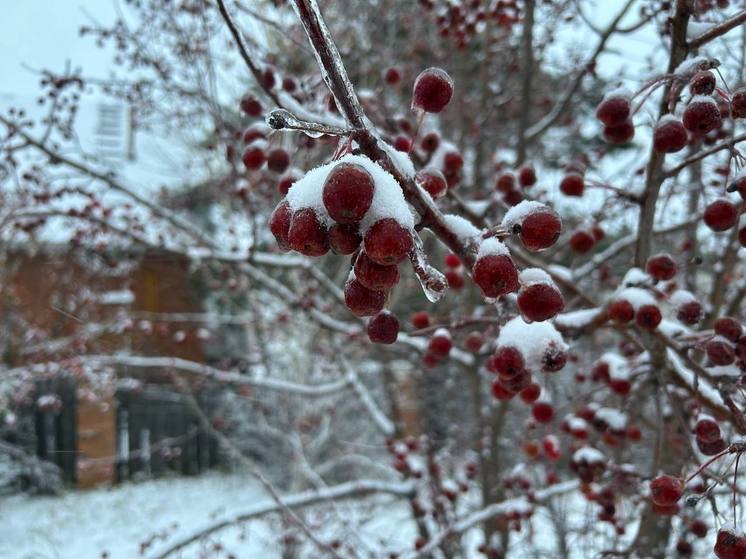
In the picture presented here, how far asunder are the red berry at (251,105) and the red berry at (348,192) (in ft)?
3.56

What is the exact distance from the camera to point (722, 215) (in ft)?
4.15

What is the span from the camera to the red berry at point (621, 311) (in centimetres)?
132

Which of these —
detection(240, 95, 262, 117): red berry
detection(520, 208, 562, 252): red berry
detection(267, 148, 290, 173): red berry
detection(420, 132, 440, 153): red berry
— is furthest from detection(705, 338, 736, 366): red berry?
detection(240, 95, 262, 117): red berry

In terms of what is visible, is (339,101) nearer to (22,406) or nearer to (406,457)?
(406,457)

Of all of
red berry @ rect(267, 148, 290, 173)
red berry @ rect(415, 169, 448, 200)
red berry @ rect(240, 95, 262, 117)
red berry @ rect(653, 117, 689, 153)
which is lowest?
red berry @ rect(415, 169, 448, 200)

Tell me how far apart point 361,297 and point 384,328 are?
264 mm

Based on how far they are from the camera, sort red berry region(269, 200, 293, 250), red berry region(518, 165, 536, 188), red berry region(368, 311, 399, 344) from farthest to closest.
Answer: red berry region(518, 165, 536, 188) → red berry region(368, 311, 399, 344) → red berry region(269, 200, 293, 250)

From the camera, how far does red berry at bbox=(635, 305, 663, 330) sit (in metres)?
1.29

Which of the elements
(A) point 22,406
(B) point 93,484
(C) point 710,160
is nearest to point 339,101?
(C) point 710,160

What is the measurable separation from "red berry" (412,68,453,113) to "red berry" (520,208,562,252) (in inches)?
11.3

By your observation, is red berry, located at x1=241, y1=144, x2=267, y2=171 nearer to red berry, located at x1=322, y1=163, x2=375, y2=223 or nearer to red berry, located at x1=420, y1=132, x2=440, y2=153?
red berry, located at x1=420, y1=132, x2=440, y2=153

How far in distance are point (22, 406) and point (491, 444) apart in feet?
24.3

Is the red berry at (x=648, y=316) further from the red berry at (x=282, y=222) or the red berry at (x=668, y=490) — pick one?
the red berry at (x=282, y=222)

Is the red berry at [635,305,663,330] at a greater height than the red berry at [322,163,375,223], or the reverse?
the red berry at [322,163,375,223]
